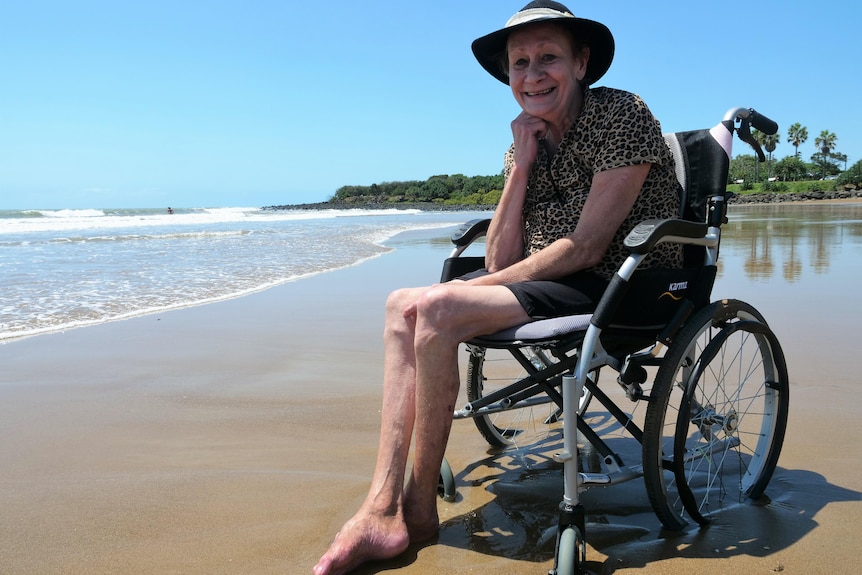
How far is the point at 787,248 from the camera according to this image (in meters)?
11.0

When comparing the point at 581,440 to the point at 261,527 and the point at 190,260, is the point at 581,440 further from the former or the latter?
the point at 190,260

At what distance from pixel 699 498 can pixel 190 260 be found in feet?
33.8

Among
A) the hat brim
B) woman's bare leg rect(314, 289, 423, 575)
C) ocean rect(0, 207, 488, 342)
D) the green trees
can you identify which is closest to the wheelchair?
woman's bare leg rect(314, 289, 423, 575)

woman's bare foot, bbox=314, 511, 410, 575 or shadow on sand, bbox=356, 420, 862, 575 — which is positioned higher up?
woman's bare foot, bbox=314, 511, 410, 575

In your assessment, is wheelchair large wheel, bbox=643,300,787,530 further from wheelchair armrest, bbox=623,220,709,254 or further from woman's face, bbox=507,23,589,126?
woman's face, bbox=507,23,589,126

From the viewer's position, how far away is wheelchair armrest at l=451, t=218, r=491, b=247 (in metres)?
3.10

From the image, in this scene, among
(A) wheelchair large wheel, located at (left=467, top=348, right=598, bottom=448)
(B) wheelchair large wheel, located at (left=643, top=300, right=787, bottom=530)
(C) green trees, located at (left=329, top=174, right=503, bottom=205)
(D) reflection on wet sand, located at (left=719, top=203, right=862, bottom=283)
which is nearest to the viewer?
(B) wheelchair large wheel, located at (left=643, top=300, right=787, bottom=530)

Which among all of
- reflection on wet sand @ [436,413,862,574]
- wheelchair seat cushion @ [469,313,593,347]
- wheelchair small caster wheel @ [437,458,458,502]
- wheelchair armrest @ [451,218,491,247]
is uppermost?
wheelchair armrest @ [451,218,491,247]

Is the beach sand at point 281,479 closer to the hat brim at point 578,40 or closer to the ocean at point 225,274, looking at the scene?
the ocean at point 225,274

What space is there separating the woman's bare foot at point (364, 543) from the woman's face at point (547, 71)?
1.51 metres

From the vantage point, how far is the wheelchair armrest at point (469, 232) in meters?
3.10

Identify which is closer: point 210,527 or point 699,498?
point 210,527

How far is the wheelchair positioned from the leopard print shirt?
123 millimetres

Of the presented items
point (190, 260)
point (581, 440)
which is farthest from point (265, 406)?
point (190, 260)
